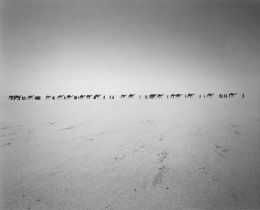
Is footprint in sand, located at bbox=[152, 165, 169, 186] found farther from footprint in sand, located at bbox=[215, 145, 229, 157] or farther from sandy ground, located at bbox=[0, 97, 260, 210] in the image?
footprint in sand, located at bbox=[215, 145, 229, 157]

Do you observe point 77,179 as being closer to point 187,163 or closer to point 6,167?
point 6,167

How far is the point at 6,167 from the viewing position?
4797 millimetres

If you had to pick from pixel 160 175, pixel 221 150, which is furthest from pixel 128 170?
pixel 221 150

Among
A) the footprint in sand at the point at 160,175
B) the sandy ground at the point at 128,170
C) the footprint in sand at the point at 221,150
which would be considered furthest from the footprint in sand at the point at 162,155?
the footprint in sand at the point at 221,150

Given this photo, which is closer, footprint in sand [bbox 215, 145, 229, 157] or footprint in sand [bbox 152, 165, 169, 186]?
footprint in sand [bbox 152, 165, 169, 186]

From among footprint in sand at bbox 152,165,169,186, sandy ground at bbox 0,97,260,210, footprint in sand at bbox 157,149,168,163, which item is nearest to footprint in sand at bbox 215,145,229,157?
sandy ground at bbox 0,97,260,210

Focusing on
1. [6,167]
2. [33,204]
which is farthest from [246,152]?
[6,167]

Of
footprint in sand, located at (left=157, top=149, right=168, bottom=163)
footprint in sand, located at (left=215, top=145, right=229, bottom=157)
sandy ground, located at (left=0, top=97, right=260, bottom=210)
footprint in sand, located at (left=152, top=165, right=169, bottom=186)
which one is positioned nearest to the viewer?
sandy ground, located at (left=0, top=97, right=260, bottom=210)

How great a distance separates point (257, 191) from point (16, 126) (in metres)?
8.14

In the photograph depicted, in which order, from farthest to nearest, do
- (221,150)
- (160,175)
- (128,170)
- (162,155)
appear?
(221,150) → (162,155) → (128,170) → (160,175)

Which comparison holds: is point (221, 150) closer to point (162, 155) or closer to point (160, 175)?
point (162, 155)

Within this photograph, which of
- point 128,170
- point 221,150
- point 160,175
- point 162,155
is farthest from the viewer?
point 221,150

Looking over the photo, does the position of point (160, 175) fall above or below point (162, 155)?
below

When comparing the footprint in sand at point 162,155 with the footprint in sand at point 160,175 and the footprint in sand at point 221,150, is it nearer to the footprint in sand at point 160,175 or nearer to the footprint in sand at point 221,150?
Result: the footprint in sand at point 160,175
